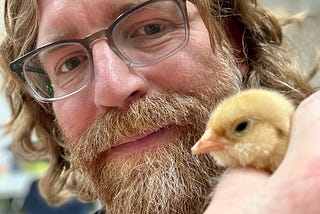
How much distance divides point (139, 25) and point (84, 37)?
12cm

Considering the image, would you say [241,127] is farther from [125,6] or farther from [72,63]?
[72,63]

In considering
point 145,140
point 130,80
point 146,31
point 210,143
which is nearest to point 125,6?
point 146,31

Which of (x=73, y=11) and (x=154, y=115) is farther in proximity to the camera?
(x=73, y=11)

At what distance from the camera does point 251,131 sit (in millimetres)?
708

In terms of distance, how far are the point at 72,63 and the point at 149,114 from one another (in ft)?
1.04

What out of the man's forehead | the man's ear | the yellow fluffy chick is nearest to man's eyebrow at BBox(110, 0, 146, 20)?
the man's forehead

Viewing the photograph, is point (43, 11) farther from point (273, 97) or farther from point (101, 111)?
point (273, 97)

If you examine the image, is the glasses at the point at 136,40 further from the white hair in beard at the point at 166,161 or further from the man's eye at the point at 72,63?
the white hair in beard at the point at 166,161

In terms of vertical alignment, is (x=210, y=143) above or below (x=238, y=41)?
above

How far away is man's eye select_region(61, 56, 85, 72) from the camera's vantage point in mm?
1212

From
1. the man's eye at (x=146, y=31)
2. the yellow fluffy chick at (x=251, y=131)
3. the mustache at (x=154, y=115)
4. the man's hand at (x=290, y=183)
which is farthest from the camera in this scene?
the man's eye at (x=146, y=31)

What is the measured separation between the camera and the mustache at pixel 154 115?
1009mm

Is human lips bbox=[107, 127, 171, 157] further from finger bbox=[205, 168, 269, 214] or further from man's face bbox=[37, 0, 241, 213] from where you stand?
finger bbox=[205, 168, 269, 214]

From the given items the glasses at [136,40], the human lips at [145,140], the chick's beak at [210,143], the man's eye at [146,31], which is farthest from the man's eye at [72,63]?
the chick's beak at [210,143]
